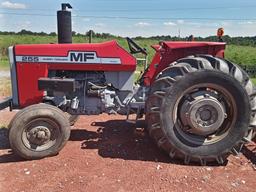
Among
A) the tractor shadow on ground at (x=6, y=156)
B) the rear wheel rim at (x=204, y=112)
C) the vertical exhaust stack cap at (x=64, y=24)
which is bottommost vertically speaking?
the tractor shadow on ground at (x=6, y=156)

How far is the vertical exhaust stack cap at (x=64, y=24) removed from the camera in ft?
18.2

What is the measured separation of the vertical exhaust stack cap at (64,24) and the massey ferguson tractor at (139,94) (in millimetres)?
15

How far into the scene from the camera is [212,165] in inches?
190

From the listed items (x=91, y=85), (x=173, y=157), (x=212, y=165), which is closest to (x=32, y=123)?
(x=91, y=85)

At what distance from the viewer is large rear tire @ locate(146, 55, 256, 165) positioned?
4.68m

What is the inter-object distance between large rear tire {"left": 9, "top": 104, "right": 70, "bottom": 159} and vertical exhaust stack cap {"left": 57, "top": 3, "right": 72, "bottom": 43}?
1.30m

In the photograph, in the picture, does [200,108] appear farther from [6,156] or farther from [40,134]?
[6,156]

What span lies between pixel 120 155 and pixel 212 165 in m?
1.28

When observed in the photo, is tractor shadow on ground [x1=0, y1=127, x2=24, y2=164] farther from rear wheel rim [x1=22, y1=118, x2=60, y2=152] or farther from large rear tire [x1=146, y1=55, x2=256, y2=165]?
large rear tire [x1=146, y1=55, x2=256, y2=165]

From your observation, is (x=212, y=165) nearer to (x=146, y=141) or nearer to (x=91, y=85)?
(x=146, y=141)

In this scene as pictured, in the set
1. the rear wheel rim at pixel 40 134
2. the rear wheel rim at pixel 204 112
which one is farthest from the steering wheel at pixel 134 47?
the rear wheel rim at pixel 40 134

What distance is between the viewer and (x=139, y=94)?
557 cm

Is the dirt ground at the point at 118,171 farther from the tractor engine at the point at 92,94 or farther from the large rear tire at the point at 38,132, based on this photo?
the tractor engine at the point at 92,94

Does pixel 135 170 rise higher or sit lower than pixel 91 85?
lower
